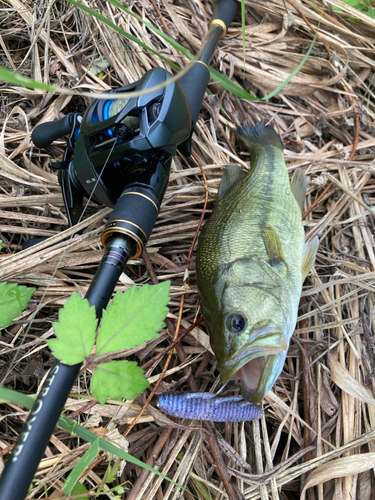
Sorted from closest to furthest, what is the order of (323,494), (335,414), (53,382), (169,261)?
1. (53,382)
2. (323,494)
3. (335,414)
4. (169,261)

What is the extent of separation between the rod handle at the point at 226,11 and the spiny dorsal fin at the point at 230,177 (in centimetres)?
126

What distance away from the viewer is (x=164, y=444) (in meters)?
2.25

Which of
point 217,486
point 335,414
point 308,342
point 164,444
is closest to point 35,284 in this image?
point 164,444

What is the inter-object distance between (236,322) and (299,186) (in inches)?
54.5

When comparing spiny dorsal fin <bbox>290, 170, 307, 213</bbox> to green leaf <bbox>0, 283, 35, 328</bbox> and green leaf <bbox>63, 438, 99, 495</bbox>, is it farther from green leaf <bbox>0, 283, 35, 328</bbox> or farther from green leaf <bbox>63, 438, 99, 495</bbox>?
green leaf <bbox>63, 438, 99, 495</bbox>

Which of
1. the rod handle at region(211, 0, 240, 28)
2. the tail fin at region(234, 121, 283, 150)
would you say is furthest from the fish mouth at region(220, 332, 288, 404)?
the rod handle at region(211, 0, 240, 28)

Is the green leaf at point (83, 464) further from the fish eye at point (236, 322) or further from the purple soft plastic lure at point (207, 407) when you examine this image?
the fish eye at point (236, 322)

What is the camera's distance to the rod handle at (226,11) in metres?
3.12

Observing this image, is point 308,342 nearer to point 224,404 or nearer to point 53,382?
point 224,404

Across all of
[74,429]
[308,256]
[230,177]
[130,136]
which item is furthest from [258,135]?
[74,429]

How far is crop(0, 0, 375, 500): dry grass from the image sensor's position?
225cm

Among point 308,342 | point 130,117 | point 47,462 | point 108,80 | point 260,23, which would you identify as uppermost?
point 260,23

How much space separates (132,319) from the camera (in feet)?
5.35

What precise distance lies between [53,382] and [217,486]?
1387mm
